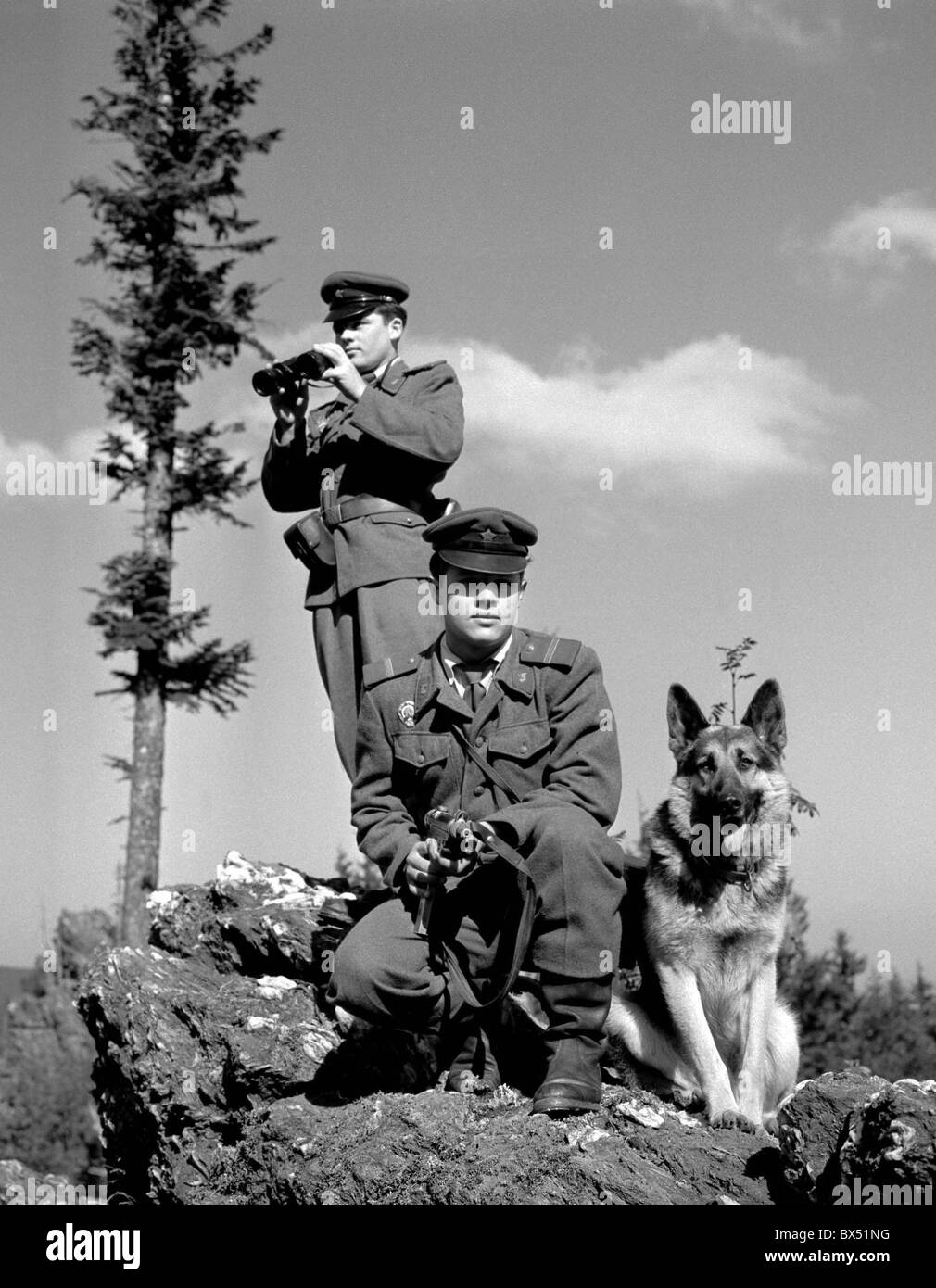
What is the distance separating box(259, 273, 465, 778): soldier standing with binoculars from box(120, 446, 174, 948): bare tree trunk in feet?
33.2

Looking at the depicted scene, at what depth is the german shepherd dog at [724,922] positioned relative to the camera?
5.88 m

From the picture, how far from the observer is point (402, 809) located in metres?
5.61

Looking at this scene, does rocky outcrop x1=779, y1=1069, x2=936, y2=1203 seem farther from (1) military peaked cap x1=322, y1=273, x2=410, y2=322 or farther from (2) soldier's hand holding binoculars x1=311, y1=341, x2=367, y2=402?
(1) military peaked cap x1=322, y1=273, x2=410, y2=322

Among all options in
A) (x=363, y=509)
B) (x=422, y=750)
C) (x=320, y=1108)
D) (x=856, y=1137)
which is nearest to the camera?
(x=856, y=1137)

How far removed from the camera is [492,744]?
552 centimetres

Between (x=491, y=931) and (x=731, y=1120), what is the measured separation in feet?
4.15

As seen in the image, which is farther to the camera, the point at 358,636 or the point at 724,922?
the point at 358,636

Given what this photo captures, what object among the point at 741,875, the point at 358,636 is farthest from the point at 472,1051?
the point at 358,636

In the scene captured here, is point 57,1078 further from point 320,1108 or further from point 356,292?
point 356,292

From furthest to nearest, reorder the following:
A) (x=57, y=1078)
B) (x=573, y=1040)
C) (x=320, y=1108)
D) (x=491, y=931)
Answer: (x=57, y=1078), (x=320, y=1108), (x=491, y=931), (x=573, y=1040)

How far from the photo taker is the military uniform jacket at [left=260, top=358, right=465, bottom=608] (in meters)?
6.75

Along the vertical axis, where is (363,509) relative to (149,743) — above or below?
above
